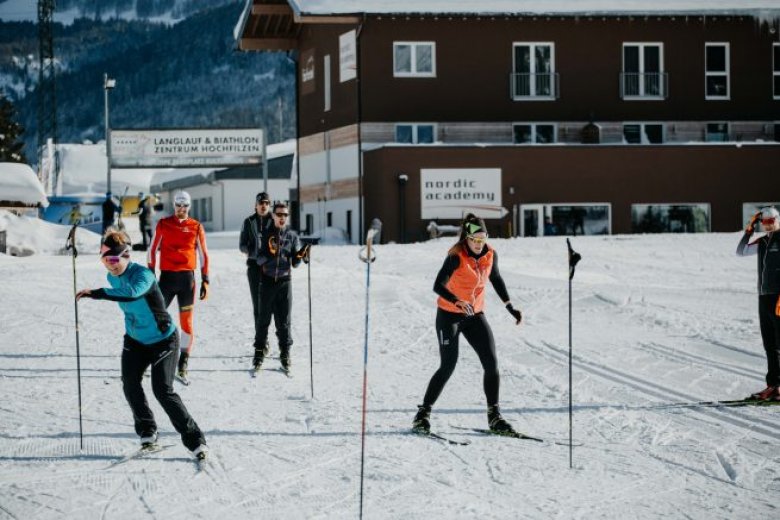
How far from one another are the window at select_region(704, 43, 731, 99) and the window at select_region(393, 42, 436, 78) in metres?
9.03

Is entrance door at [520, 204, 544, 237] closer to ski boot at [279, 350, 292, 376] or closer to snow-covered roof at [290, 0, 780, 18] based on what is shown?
snow-covered roof at [290, 0, 780, 18]

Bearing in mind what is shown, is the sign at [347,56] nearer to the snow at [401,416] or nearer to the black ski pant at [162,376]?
the snow at [401,416]

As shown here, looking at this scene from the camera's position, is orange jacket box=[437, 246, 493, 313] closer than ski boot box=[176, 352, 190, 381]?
Yes

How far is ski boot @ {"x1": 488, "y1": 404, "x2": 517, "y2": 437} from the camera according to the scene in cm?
785

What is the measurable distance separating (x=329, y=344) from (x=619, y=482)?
676cm

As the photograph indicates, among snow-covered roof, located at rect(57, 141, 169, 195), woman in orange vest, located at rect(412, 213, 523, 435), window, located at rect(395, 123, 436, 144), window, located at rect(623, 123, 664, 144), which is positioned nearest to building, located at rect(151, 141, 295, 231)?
window, located at rect(395, 123, 436, 144)

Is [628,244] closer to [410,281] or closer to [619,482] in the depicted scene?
[410,281]

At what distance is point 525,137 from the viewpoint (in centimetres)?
3272

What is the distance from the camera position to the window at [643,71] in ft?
108

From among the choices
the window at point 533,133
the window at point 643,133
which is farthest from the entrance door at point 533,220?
the window at point 643,133

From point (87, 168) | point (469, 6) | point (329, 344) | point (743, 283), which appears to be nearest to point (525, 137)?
point (469, 6)

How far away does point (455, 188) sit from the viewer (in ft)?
98.9

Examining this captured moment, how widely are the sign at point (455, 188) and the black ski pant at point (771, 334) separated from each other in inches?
826

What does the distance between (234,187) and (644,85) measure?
24047 millimetres
